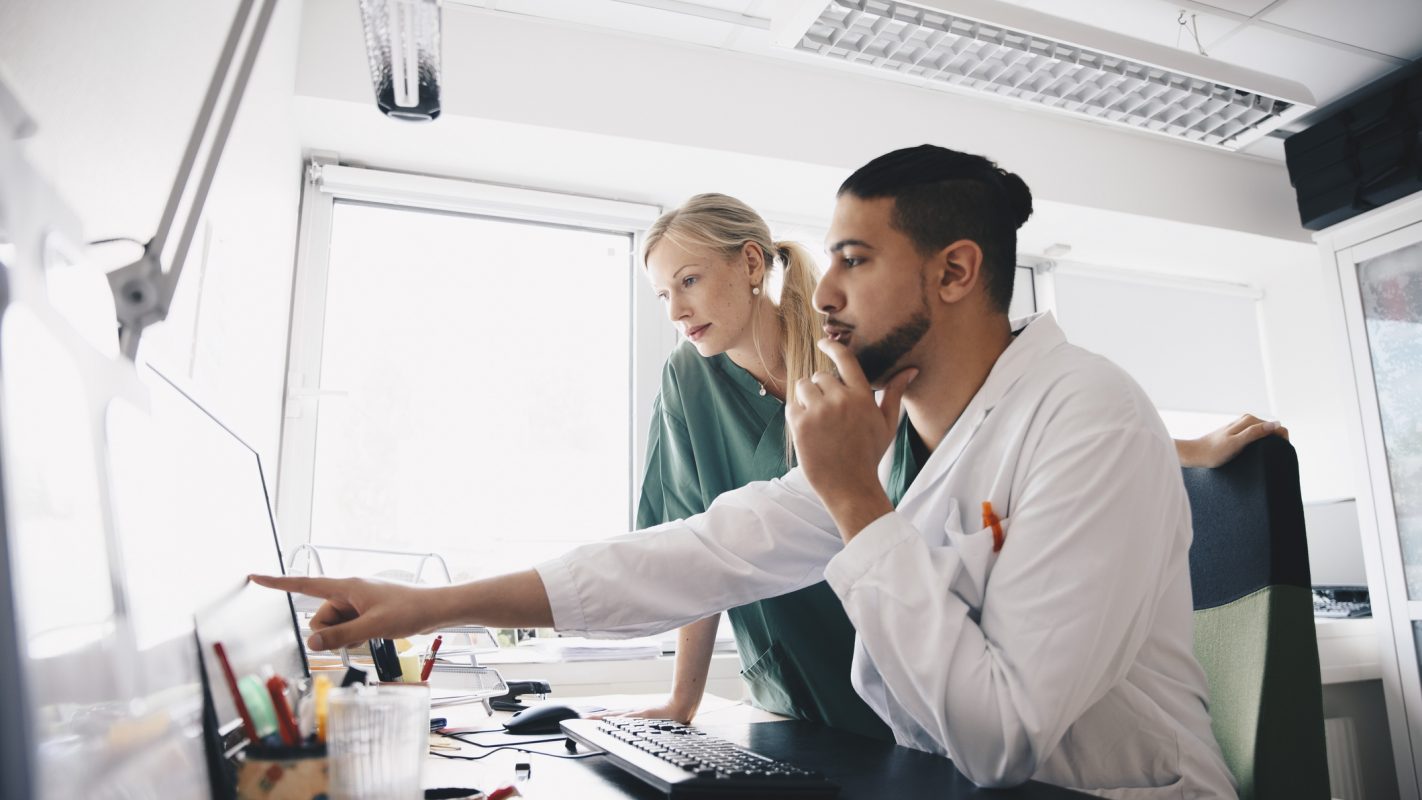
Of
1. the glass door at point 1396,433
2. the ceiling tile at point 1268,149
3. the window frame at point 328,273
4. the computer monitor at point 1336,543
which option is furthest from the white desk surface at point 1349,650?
the window frame at point 328,273

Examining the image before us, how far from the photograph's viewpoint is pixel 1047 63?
245 cm

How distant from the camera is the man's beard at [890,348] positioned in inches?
43.1

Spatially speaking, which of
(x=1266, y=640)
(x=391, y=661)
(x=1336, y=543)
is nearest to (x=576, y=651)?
(x=391, y=661)

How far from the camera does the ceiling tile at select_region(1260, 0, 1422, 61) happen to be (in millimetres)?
2674

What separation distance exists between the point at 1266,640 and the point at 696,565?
63 centimetres

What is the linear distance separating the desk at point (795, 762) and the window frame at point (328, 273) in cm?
167

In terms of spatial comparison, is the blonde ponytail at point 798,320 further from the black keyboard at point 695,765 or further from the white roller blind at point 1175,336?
the white roller blind at point 1175,336

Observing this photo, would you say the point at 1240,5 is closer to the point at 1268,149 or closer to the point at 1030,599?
the point at 1268,149

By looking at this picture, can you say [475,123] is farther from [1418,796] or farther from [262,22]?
[1418,796]

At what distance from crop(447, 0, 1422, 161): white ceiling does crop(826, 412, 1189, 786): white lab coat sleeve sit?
212 centimetres

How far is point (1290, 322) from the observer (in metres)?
3.90

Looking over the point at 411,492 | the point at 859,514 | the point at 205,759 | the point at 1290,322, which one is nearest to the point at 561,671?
the point at 411,492

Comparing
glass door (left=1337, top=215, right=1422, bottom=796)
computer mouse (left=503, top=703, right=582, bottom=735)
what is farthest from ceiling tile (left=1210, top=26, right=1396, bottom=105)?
computer mouse (left=503, top=703, right=582, bottom=735)

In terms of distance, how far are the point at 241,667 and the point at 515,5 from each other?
7.76 feet
